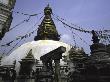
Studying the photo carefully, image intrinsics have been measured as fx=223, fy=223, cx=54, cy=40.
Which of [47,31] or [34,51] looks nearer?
[34,51]

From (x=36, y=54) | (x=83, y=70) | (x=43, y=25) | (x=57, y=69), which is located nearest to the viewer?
(x=57, y=69)

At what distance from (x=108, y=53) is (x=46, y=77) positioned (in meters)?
7.69

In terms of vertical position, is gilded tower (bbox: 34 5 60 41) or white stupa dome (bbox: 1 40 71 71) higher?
gilded tower (bbox: 34 5 60 41)

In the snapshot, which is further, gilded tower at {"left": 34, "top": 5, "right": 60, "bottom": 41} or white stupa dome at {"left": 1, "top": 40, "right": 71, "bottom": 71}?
gilded tower at {"left": 34, "top": 5, "right": 60, "bottom": 41}

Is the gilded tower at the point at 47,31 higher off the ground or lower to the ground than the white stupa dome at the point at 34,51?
higher

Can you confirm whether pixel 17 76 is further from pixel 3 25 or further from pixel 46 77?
pixel 3 25

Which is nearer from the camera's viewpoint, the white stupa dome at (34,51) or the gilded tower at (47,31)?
the white stupa dome at (34,51)

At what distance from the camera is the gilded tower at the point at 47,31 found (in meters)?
37.1

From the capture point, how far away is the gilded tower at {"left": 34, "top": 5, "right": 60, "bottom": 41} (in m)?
37.1

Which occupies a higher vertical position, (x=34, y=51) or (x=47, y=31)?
(x=47, y=31)

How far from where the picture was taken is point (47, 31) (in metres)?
37.2

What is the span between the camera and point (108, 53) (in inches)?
1021

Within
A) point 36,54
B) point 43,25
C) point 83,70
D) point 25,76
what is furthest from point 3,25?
point 43,25

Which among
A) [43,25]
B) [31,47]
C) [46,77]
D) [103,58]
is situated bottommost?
[46,77]
